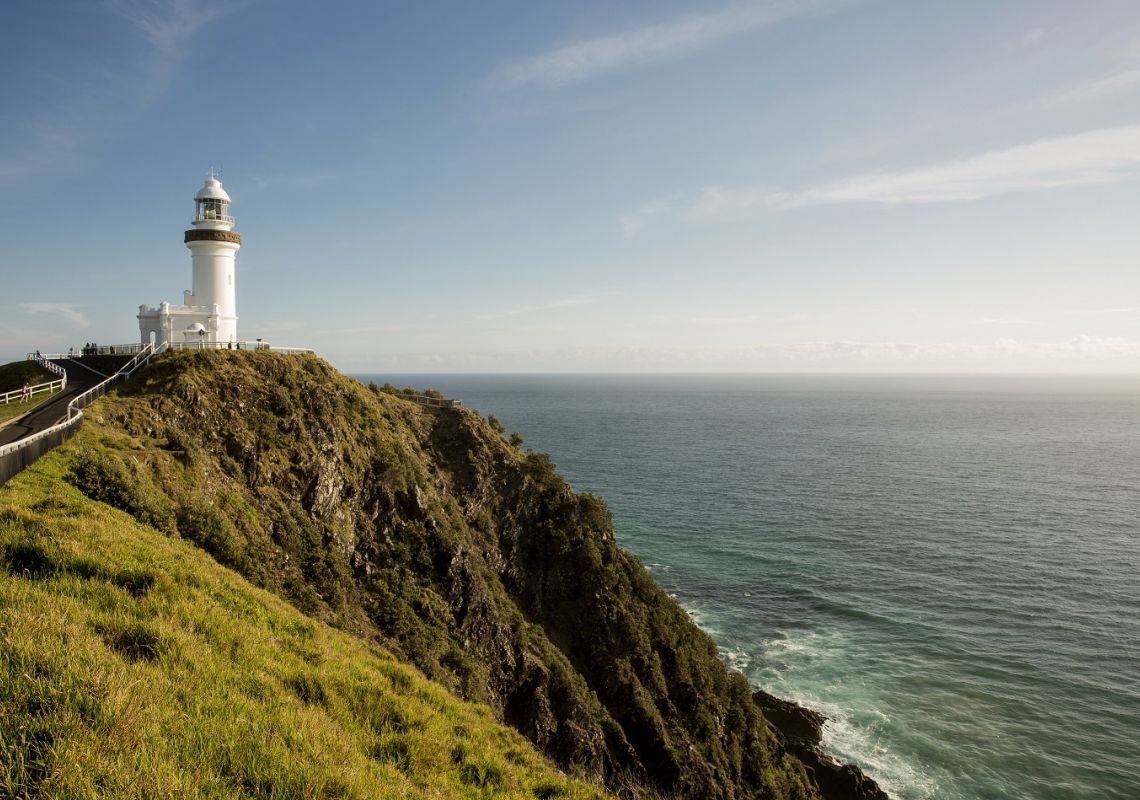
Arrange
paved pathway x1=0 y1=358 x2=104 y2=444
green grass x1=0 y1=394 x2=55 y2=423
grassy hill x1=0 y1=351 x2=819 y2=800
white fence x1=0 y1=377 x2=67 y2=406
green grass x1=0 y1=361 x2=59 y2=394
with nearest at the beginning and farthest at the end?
1. grassy hill x1=0 y1=351 x2=819 y2=800
2. paved pathway x1=0 y1=358 x2=104 y2=444
3. green grass x1=0 y1=394 x2=55 y2=423
4. white fence x1=0 y1=377 x2=67 y2=406
5. green grass x1=0 y1=361 x2=59 y2=394

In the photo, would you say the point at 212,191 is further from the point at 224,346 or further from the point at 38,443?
the point at 38,443

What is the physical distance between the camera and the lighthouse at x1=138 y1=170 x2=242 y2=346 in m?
44.5

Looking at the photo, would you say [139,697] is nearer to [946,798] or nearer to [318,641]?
[318,641]

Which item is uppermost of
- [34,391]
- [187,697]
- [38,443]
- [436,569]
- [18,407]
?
[34,391]

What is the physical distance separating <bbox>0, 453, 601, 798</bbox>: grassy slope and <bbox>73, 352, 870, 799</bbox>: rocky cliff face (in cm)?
916

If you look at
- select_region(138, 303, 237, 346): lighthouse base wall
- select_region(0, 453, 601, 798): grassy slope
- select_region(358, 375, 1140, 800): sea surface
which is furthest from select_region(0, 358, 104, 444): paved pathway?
select_region(358, 375, 1140, 800): sea surface

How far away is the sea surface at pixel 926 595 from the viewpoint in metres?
35.2

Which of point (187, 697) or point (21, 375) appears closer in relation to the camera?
point (187, 697)

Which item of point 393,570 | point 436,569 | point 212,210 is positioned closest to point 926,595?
point 436,569

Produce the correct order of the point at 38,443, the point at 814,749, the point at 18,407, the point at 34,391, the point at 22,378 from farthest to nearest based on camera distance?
the point at 22,378, the point at 814,749, the point at 34,391, the point at 18,407, the point at 38,443

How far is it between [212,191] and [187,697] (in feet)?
158

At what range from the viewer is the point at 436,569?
3431 cm

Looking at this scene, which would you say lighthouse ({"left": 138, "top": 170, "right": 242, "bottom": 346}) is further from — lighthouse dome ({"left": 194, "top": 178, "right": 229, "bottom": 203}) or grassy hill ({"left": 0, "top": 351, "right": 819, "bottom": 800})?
grassy hill ({"left": 0, "top": 351, "right": 819, "bottom": 800})

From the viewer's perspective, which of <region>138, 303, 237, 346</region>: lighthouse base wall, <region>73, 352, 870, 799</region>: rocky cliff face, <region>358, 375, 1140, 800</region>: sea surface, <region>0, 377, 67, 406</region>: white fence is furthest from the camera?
<region>138, 303, 237, 346</region>: lighthouse base wall
